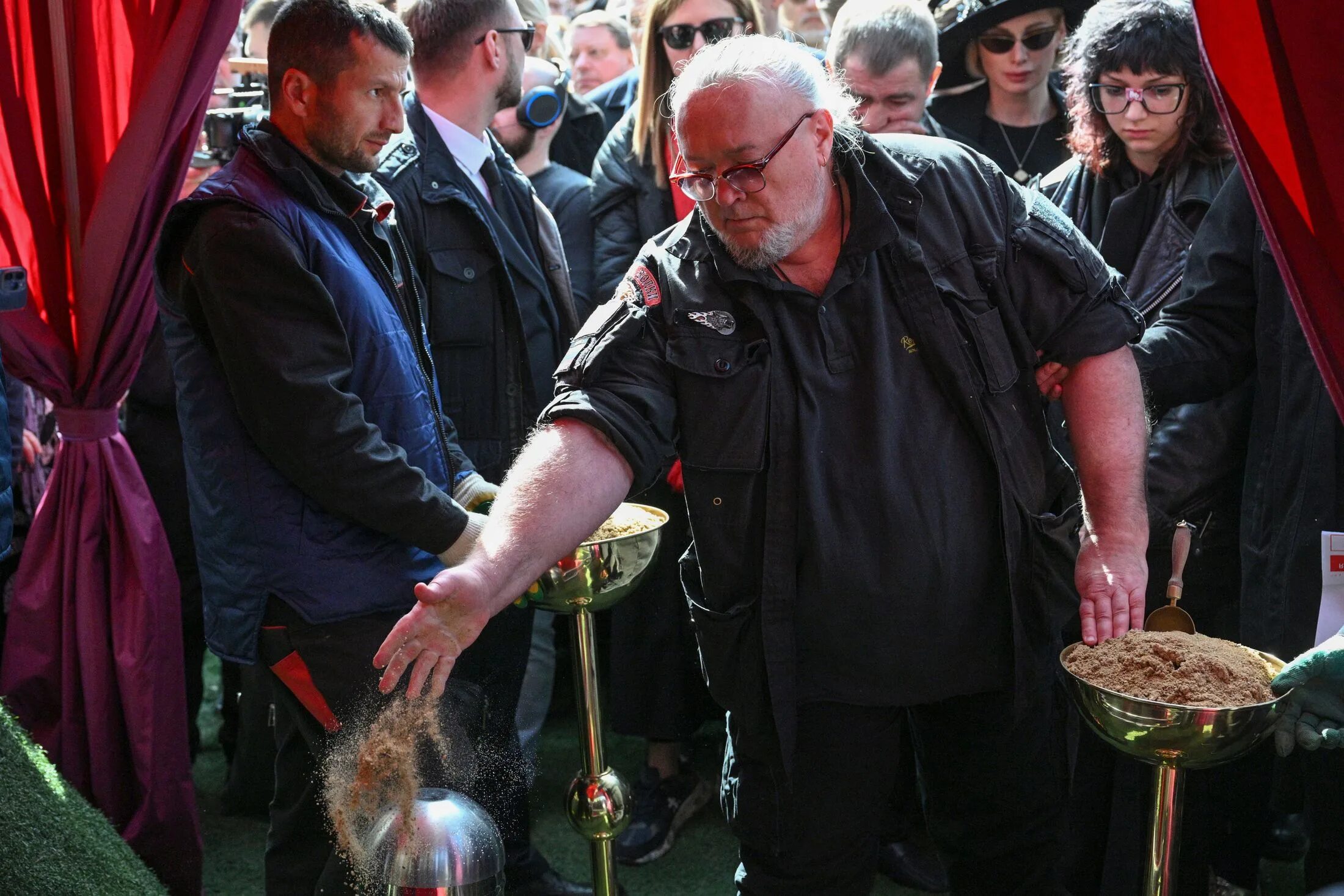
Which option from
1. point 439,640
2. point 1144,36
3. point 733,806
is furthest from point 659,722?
point 1144,36

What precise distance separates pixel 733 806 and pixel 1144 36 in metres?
2.13

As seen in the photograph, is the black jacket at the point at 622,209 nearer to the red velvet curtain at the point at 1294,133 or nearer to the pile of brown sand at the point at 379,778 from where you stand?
the pile of brown sand at the point at 379,778

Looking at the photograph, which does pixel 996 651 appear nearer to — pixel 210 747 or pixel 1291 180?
pixel 1291 180

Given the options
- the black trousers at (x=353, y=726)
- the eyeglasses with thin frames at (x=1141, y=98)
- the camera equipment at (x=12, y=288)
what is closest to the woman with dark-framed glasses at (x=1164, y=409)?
the eyeglasses with thin frames at (x=1141, y=98)

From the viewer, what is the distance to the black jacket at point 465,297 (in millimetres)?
3410

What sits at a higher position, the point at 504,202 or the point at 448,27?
the point at 448,27

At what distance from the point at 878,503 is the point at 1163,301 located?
1329 mm

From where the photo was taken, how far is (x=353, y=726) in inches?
105

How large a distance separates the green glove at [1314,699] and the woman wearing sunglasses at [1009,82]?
250 cm

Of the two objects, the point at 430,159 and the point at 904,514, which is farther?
the point at 430,159

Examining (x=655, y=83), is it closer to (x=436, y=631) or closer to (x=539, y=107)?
(x=539, y=107)

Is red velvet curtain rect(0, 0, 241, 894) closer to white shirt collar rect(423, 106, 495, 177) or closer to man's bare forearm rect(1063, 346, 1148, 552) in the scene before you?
white shirt collar rect(423, 106, 495, 177)

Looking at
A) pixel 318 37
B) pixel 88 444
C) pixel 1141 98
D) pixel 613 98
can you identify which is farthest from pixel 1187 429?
pixel 613 98

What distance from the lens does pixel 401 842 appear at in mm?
2250
